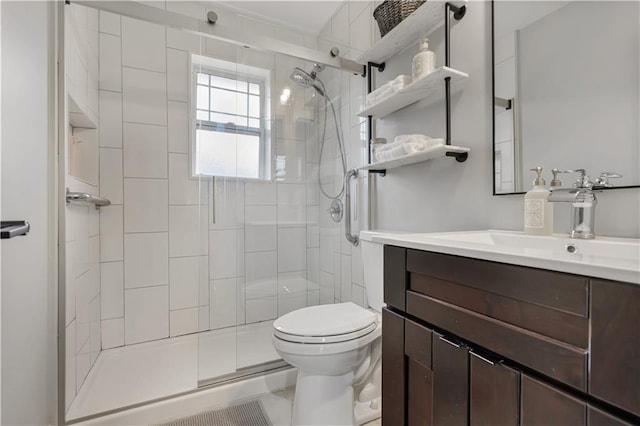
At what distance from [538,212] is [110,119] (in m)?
2.40

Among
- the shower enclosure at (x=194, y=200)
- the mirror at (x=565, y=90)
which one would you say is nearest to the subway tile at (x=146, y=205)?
the shower enclosure at (x=194, y=200)

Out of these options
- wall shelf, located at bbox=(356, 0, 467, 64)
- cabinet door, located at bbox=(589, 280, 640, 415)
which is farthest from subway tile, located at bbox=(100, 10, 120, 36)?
cabinet door, located at bbox=(589, 280, 640, 415)

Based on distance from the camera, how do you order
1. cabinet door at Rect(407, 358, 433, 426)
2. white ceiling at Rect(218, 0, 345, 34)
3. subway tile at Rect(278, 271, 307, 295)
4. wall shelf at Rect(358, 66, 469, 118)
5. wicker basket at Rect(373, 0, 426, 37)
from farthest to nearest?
1. white ceiling at Rect(218, 0, 345, 34)
2. subway tile at Rect(278, 271, 307, 295)
3. wicker basket at Rect(373, 0, 426, 37)
4. wall shelf at Rect(358, 66, 469, 118)
5. cabinet door at Rect(407, 358, 433, 426)

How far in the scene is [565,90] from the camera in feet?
3.20

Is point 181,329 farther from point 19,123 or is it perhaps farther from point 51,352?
point 19,123

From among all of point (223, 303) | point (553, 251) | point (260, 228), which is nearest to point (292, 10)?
point (260, 228)

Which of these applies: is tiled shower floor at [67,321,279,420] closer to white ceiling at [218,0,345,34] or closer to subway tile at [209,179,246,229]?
subway tile at [209,179,246,229]

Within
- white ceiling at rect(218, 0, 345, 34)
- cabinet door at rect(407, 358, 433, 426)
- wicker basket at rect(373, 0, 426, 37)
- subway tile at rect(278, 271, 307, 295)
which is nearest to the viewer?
cabinet door at rect(407, 358, 433, 426)

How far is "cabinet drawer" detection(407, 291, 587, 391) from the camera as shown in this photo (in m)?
0.49

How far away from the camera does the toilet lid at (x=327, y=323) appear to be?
4.08ft

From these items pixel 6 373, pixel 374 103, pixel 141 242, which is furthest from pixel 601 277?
pixel 141 242

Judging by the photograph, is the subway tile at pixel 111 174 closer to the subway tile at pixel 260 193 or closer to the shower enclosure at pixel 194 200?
the shower enclosure at pixel 194 200

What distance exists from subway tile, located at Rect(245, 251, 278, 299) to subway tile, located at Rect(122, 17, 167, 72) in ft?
4.96

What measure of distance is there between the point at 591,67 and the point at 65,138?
1.97 meters
